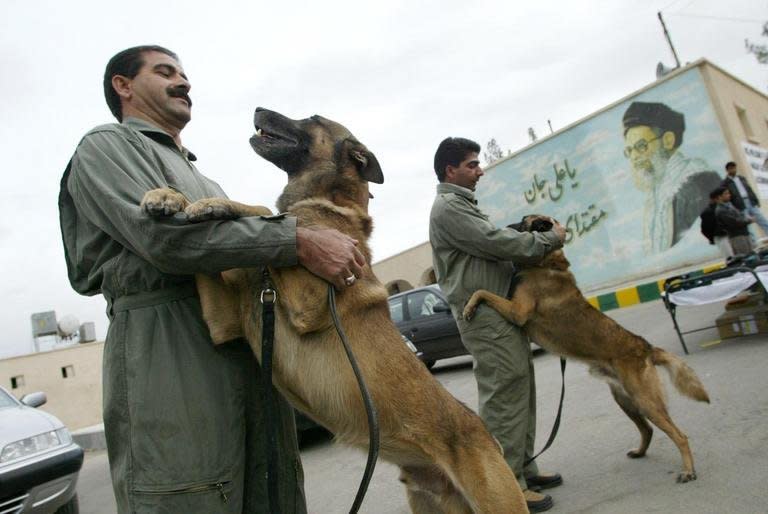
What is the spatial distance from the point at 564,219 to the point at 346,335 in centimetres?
1636

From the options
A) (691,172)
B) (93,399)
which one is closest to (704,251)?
(691,172)

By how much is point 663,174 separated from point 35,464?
1532cm

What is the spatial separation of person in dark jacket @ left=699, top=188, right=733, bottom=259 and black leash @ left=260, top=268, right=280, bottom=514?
33.5 ft

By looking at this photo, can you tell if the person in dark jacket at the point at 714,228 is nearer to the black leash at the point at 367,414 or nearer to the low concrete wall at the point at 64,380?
the black leash at the point at 367,414

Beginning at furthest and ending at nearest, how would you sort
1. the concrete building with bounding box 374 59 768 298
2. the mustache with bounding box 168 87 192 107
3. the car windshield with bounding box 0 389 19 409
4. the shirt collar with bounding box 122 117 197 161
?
the concrete building with bounding box 374 59 768 298, the car windshield with bounding box 0 389 19 409, the mustache with bounding box 168 87 192 107, the shirt collar with bounding box 122 117 197 161

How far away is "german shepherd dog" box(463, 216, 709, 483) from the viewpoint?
3439 millimetres

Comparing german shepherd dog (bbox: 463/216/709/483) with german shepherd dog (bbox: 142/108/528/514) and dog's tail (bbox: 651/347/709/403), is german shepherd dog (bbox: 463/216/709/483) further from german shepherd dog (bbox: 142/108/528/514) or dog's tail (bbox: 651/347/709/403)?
german shepherd dog (bbox: 142/108/528/514)

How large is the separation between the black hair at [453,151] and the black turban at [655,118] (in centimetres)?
1297

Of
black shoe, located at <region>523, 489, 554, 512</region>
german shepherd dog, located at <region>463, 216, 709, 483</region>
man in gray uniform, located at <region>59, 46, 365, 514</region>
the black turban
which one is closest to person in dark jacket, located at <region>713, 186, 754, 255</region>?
the black turban

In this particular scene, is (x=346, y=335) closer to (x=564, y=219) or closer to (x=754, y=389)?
(x=754, y=389)

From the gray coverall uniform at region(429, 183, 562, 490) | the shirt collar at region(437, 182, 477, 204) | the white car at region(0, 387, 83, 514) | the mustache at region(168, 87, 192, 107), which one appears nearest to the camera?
the mustache at region(168, 87, 192, 107)

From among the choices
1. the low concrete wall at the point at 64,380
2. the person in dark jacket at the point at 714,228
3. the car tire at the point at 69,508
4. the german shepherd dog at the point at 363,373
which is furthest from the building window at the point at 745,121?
the low concrete wall at the point at 64,380

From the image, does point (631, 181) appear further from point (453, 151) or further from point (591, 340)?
point (453, 151)

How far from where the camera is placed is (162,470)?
1392 mm
